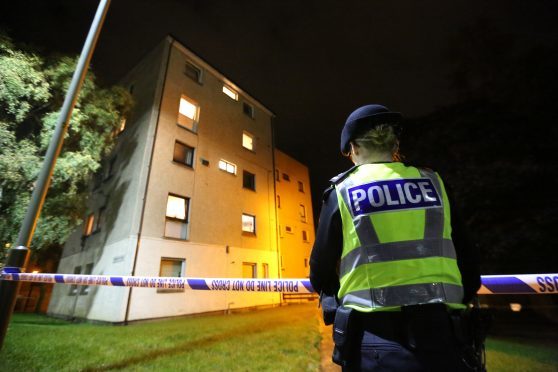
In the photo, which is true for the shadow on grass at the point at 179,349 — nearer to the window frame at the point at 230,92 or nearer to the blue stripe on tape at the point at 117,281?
the blue stripe on tape at the point at 117,281

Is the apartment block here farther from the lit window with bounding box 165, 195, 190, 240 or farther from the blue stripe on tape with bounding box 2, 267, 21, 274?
the blue stripe on tape with bounding box 2, 267, 21, 274

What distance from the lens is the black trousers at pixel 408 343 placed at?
117 centimetres

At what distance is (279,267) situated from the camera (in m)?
18.4

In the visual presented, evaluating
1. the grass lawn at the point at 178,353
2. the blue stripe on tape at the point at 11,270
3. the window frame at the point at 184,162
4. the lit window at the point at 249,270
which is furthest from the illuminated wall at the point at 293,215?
the blue stripe on tape at the point at 11,270

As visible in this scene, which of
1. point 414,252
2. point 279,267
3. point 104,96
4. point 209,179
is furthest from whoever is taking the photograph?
point 279,267

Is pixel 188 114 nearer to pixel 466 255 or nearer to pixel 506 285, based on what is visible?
pixel 506 285

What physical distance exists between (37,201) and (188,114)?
42.5 feet

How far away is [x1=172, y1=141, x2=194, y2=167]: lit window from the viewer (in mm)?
14414

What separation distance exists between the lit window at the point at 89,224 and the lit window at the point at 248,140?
989cm

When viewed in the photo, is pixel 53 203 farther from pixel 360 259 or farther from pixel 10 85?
pixel 360 259

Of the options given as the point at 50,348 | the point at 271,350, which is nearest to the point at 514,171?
the point at 271,350

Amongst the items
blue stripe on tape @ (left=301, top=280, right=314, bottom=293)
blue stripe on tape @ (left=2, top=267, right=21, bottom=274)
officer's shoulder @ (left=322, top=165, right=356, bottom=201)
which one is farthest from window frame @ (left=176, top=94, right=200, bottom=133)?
officer's shoulder @ (left=322, top=165, right=356, bottom=201)

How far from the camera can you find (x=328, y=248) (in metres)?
1.57

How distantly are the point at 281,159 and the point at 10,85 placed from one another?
19.3 meters
